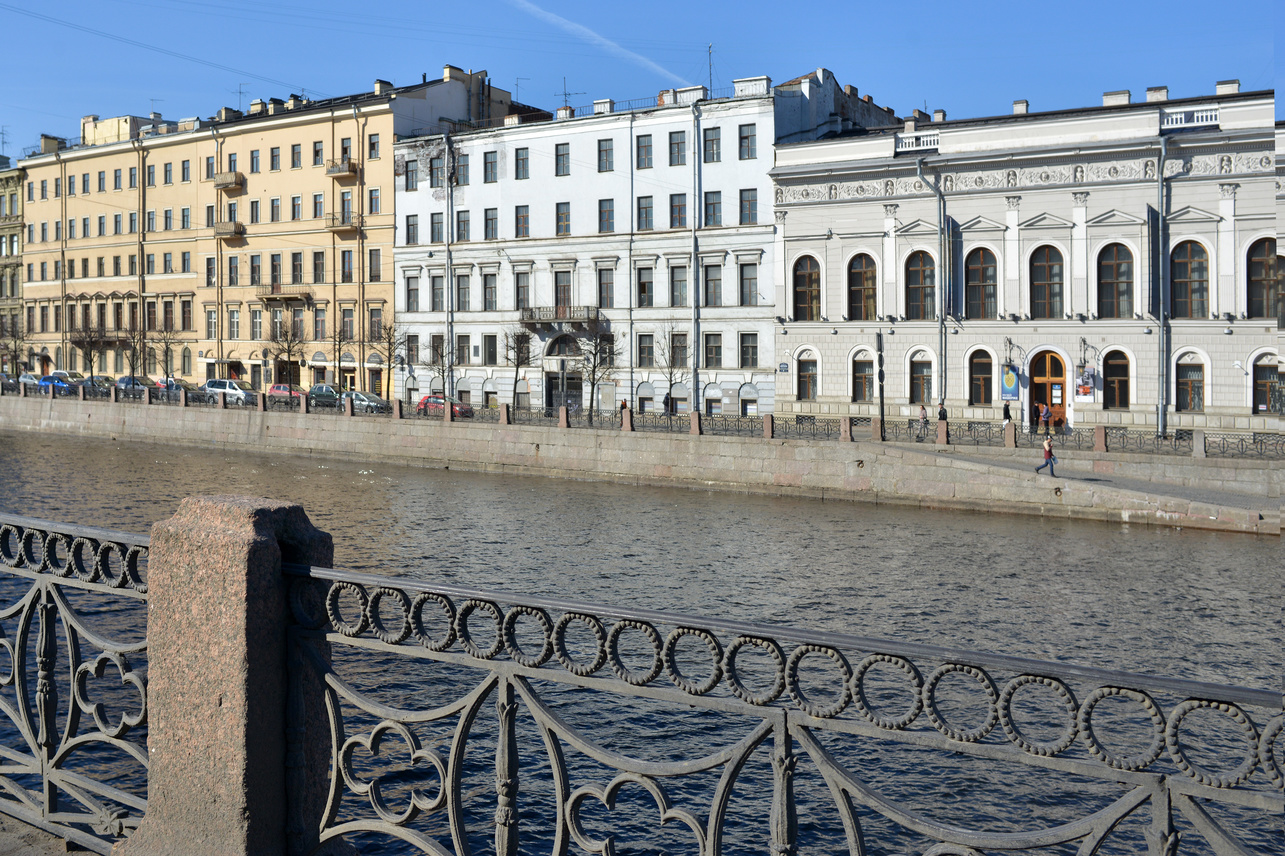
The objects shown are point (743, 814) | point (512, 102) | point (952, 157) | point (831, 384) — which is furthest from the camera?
point (512, 102)

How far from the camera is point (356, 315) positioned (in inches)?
1810

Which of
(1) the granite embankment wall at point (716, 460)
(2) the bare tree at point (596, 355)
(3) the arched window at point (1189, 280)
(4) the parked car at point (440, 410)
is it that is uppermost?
(3) the arched window at point (1189, 280)

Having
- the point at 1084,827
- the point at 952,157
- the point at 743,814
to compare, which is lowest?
the point at 743,814

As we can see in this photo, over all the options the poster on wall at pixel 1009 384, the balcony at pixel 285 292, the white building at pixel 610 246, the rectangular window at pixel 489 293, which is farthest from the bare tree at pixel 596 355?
the balcony at pixel 285 292

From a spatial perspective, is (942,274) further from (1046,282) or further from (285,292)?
(285,292)

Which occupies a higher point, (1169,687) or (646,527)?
(1169,687)

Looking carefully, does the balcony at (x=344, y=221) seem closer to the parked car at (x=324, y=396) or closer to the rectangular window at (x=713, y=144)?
the parked car at (x=324, y=396)

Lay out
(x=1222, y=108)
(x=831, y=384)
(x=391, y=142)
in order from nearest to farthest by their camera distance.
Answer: (x=1222, y=108), (x=831, y=384), (x=391, y=142)

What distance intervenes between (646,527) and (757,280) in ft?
60.7

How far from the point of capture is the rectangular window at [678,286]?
38.9m

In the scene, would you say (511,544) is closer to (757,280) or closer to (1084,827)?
(1084,827)

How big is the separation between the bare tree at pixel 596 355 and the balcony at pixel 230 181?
18.4 m

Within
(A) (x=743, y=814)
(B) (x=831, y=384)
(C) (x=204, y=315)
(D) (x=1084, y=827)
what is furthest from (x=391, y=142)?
(D) (x=1084, y=827)

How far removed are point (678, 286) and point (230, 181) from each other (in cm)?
2184
